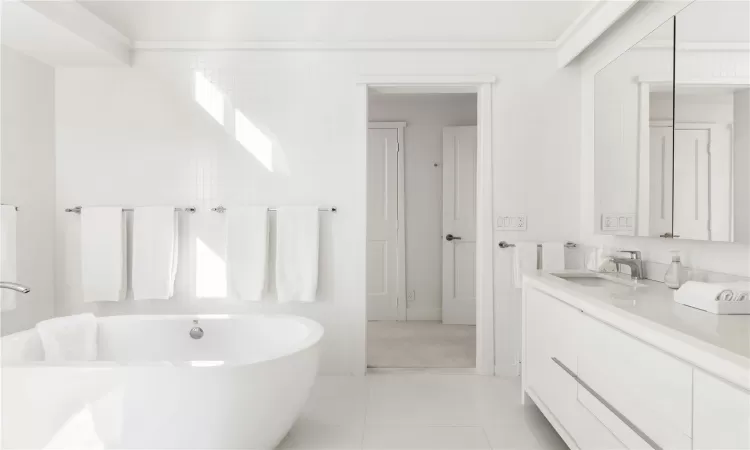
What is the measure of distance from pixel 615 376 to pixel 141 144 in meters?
3.01

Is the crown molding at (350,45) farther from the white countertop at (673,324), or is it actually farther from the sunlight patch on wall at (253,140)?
the white countertop at (673,324)

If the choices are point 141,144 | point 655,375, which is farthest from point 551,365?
point 141,144

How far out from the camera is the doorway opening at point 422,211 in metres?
4.56

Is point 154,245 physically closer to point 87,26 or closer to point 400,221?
point 87,26

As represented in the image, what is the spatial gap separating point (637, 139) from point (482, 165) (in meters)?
0.95

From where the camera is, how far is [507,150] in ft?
9.95

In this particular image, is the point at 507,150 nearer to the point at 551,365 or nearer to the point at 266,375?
the point at 551,365

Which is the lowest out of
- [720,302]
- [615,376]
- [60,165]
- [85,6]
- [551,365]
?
[551,365]

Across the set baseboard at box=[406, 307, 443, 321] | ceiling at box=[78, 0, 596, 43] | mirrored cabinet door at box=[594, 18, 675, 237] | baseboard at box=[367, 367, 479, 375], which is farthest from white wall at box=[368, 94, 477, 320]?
mirrored cabinet door at box=[594, 18, 675, 237]

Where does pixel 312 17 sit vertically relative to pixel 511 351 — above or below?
above

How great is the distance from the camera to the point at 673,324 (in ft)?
4.15

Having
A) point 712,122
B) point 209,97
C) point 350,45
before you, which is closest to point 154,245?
point 209,97

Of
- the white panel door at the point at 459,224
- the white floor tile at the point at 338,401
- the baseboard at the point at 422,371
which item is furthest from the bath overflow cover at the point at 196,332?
the white panel door at the point at 459,224

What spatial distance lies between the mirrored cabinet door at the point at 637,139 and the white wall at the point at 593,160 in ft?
0.25
